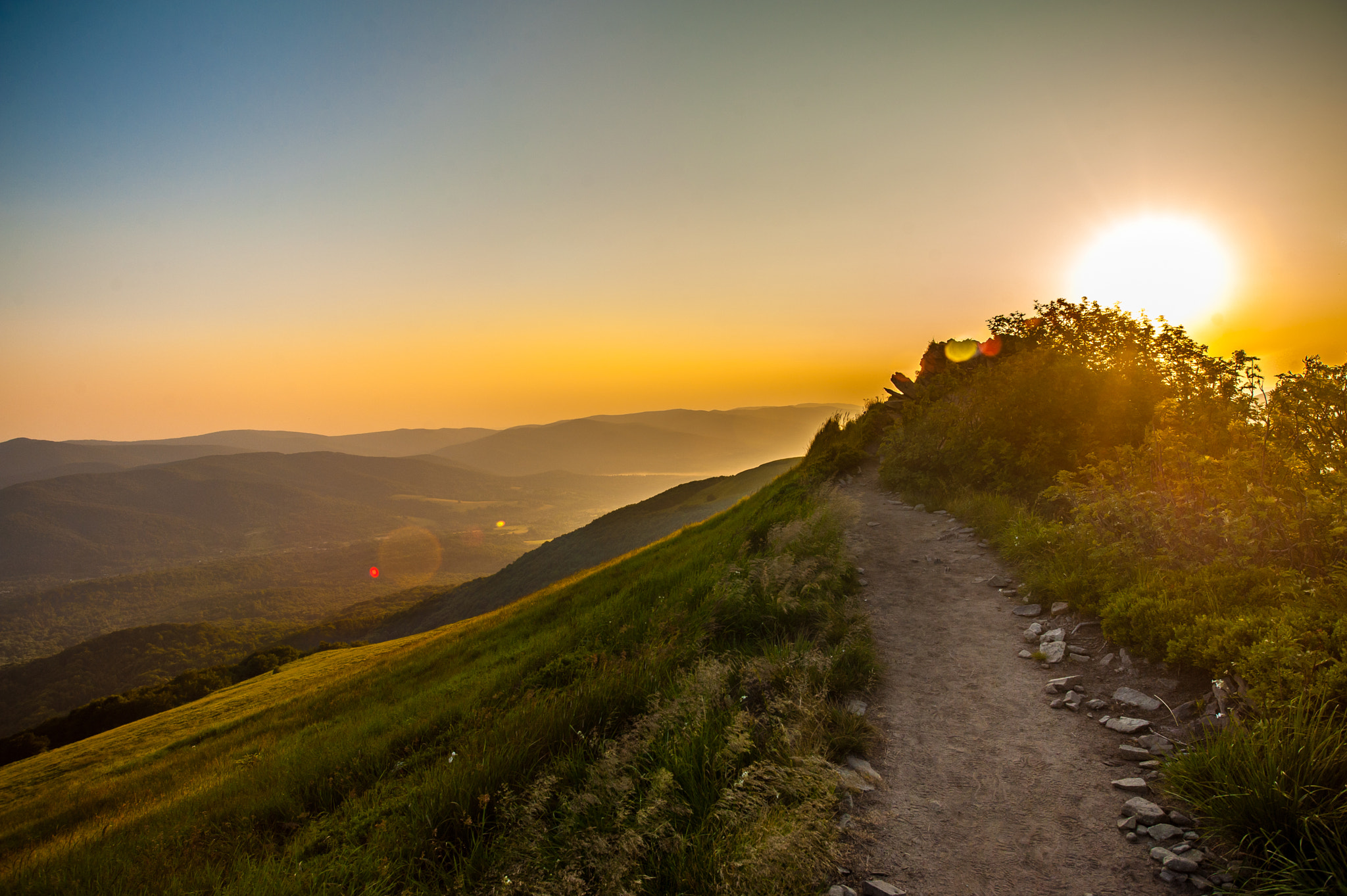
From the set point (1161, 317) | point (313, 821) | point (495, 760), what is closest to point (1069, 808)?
point (495, 760)

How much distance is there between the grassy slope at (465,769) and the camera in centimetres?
432

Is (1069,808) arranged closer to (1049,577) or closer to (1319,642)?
(1319,642)

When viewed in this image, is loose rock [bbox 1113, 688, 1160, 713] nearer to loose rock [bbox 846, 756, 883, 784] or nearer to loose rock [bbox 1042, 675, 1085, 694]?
loose rock [bbox 1042, 675, 1085, 694]

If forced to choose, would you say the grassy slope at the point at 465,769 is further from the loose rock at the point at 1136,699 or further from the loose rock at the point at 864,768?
the loose rock at the point at 1136,699

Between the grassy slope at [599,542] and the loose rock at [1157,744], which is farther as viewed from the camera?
the grassy slope at [599,542]

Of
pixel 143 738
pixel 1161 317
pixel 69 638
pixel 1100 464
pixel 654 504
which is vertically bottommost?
pixel 69 638

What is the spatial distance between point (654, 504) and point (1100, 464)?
5558cm

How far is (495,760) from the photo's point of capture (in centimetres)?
515

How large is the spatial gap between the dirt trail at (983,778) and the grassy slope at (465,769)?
615mm

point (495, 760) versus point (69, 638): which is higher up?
point (495, 760)

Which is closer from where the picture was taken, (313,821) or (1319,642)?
(1319,642)

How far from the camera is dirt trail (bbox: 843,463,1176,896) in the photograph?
149 inches

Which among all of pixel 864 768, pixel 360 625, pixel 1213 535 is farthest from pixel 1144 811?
pixel 360 625

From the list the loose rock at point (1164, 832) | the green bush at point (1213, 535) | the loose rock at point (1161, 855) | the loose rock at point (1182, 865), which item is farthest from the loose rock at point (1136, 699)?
the loose rock at point (1182, 865)
